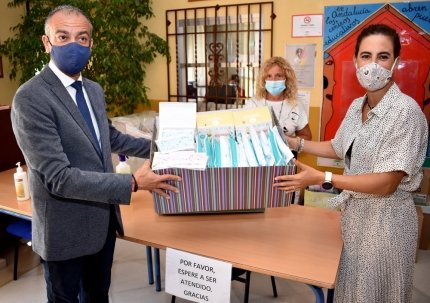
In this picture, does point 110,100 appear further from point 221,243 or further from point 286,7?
point 221,243


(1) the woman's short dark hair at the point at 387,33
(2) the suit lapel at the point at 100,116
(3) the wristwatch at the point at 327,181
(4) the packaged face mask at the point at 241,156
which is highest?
(1) the woman's short dark hair at the point at 387,33

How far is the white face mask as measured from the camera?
148 cm

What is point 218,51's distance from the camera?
12.7 feet

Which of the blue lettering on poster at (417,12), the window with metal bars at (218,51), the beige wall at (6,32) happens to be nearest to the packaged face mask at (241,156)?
the window with metal bars at (218,51)

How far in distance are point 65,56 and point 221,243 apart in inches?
41.2

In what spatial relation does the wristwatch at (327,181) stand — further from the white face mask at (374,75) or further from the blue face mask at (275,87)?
the blue face mask at (275,87)

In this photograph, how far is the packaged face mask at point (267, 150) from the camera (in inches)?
58.0

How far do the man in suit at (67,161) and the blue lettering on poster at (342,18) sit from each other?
8.04 ft

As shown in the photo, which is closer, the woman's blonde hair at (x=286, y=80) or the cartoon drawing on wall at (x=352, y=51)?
the woman's blonde hair at (x=286, y=80)

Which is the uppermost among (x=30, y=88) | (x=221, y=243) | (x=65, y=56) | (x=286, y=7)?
(x=286, y=7)

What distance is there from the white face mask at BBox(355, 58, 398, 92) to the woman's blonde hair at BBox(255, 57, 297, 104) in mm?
1406

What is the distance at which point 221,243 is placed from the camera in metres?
1.68

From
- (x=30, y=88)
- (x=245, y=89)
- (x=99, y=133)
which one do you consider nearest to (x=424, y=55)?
(x=245, y=89)

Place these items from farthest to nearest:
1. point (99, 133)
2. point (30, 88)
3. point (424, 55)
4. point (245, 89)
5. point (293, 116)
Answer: point (245, 89) < point (424, 55) < point (293, 116) < point (99, 133) < point (30, 88)
